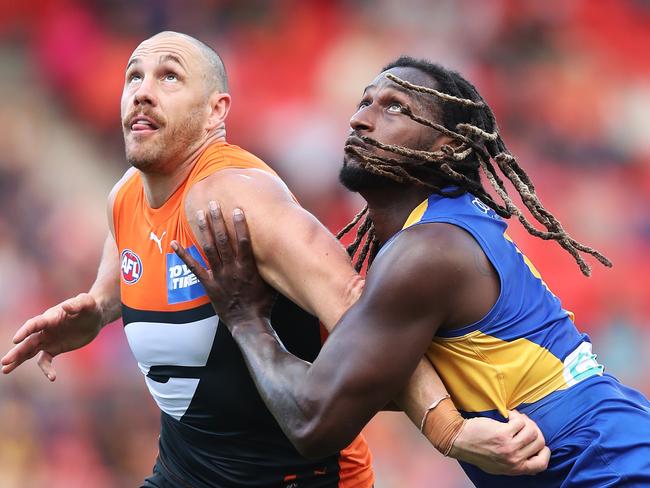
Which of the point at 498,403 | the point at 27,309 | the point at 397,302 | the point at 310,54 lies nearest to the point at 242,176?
the point at 397,302

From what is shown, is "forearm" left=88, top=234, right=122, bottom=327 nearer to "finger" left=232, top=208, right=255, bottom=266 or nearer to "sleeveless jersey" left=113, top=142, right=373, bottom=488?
"sleeveless jersey" left=113, top=142, right=373, bottom=488

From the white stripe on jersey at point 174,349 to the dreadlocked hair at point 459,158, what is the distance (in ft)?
3.00

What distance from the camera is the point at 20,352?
455 cm

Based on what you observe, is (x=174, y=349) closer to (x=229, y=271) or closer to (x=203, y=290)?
(x=203, y=290)

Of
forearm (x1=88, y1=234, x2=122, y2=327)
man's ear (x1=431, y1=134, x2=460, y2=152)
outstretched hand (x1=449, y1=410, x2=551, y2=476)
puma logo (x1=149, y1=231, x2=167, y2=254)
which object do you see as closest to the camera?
outstretched hand (x1=449, y1=410, x2=551, y2=476)

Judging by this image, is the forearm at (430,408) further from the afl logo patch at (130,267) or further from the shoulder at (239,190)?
the afl logo patch at (130,267)

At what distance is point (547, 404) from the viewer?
3574 mm

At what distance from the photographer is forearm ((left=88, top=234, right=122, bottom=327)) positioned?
4859 millimetres

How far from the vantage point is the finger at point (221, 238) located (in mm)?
3783

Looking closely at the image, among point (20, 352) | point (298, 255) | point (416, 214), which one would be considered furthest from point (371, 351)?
point (20, 352)

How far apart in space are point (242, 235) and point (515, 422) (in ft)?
3.90

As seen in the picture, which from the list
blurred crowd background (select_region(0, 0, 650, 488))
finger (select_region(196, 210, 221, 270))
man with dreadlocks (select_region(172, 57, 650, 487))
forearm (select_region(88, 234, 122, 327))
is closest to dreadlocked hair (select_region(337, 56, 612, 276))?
man with dreadlocks (select_region(172, 57, 650, 487))

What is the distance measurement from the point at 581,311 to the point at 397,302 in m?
5.32

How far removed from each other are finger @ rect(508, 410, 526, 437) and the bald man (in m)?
0.14
